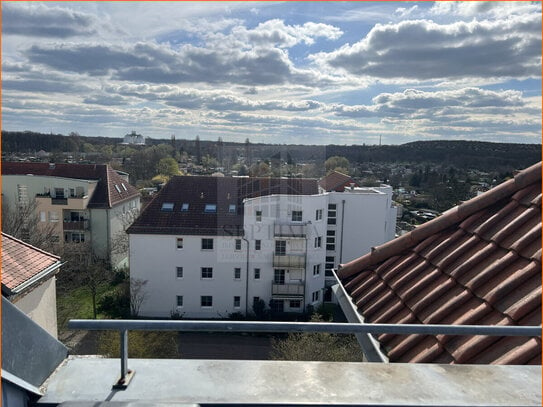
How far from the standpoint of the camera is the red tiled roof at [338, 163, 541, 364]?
2361 mm

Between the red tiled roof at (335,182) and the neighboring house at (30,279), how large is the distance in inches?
723

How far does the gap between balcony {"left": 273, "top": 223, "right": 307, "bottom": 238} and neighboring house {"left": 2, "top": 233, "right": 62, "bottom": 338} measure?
12.5 meters

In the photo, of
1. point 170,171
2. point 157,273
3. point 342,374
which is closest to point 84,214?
point 157,273

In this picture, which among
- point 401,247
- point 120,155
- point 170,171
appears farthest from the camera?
point 120,155

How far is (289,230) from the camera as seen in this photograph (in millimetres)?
19531

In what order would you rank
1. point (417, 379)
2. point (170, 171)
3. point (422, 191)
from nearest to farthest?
point (417, 379) < point (422, 191) < point (170, 171)

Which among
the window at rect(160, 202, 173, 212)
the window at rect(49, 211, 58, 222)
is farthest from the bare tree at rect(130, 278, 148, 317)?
the window at rect(49, 211, 58, 222)

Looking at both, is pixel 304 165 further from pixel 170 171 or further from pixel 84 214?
pixel 170 171

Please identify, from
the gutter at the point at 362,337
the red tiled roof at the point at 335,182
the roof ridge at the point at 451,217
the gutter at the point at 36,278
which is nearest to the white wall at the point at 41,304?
the gutter at the point at 36,278

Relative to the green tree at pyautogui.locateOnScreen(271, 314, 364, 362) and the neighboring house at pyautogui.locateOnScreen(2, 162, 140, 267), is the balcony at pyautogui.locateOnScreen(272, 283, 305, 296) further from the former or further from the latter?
the neighboring house at pyautogui.locateOnScreen(2, 162, 140, 267)

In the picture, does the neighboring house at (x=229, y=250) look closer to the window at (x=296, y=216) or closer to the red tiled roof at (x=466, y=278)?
the window at (x=296, y=216)

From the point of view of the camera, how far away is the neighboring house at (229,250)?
1953 cm

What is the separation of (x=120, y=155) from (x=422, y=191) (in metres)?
44.3

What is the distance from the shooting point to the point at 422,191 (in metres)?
32.8
